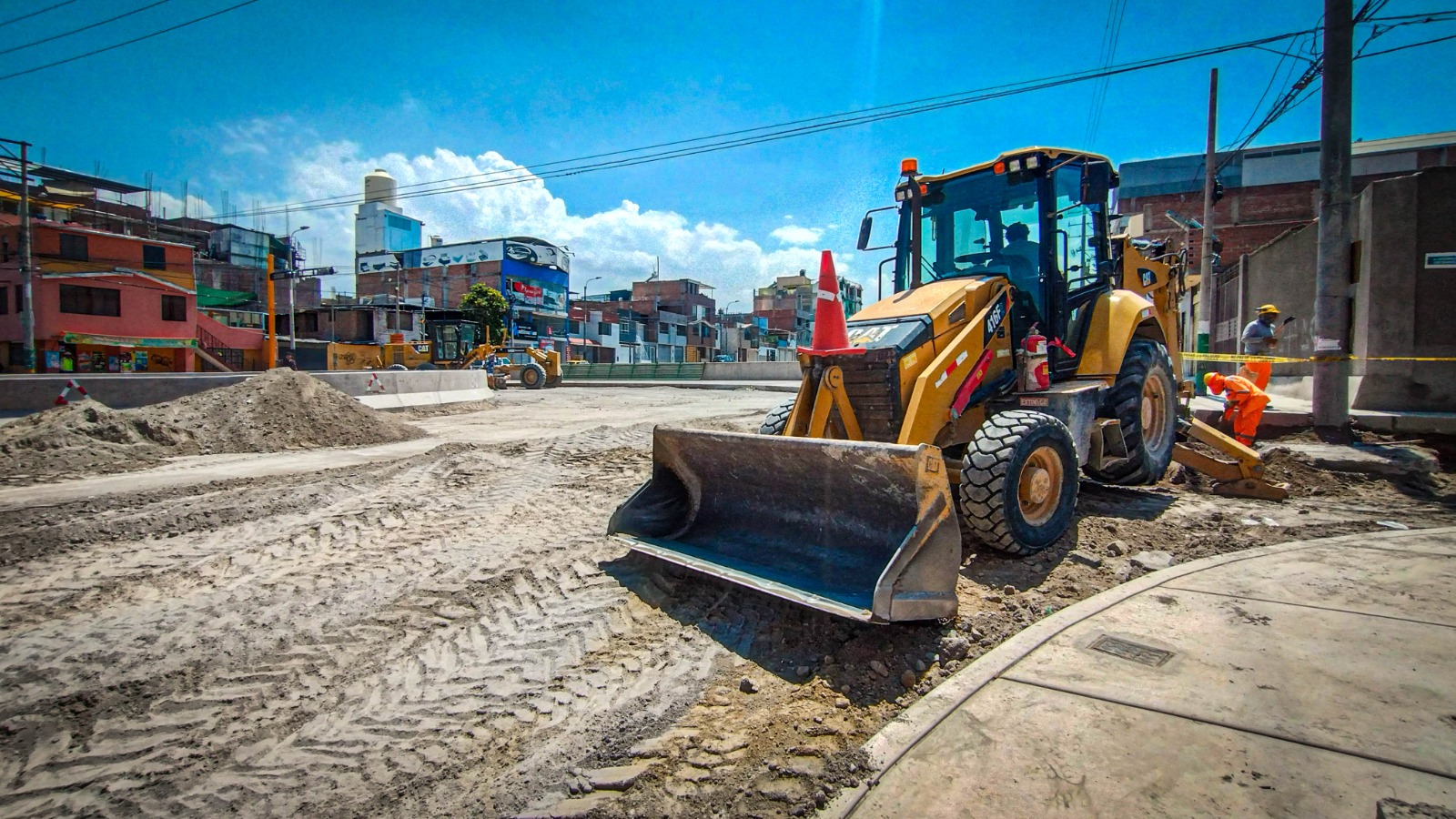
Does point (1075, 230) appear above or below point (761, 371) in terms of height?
above

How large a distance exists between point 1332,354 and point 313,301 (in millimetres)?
76936

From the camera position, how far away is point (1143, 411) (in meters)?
6.59

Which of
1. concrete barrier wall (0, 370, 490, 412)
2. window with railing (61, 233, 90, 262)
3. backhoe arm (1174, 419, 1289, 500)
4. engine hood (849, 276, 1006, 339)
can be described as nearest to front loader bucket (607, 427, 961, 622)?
engine hood (849, 276, 1006, 339)

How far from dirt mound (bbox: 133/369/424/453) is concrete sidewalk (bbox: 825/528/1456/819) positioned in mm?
10900

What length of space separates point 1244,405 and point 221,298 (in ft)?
216

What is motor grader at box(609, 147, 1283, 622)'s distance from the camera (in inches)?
144

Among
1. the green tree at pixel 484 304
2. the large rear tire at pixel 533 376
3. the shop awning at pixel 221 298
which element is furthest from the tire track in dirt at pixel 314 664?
the shop awning at pixel 221 298

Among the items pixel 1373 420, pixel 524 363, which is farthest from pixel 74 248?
pixel 1373 420

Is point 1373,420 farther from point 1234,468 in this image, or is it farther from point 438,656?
point 438,656

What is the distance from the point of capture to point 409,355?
30.9 meters

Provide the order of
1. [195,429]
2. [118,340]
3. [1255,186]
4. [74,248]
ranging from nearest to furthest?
[195,429] → [1255,186] → [118,340] → [74,248]

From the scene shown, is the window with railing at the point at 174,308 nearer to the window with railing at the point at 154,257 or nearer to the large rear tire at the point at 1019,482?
the window with railing at the point at 154,257

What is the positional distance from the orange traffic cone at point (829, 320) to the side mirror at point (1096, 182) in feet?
7.73

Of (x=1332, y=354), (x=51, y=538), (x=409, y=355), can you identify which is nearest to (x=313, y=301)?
(x=409, y=355)
